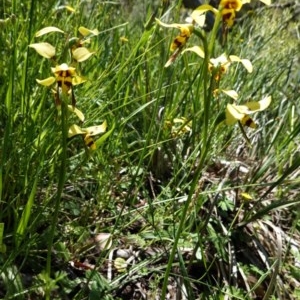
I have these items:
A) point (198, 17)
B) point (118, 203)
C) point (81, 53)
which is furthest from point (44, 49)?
point (118, 203)

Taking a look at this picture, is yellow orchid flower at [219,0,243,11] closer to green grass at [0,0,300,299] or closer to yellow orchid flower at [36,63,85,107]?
green grass at [0,0,300,299]

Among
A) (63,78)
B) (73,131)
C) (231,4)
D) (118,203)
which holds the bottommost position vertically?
(118,203)

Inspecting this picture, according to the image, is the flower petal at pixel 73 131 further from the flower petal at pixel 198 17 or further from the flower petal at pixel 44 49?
the flower petal at pixel 198 17

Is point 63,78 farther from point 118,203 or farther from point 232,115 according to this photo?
point 118,203

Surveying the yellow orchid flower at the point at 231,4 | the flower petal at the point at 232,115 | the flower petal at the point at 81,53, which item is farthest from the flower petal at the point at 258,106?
the flower petal at the point at 81,53

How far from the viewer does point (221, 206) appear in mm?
1523

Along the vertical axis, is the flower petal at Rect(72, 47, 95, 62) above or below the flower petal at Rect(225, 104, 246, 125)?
above

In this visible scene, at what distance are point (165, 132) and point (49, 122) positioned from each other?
1.51 feet

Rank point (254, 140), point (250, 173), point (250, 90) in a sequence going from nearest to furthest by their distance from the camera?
point (250, 173)
point (254, 140)
point (250, 90)

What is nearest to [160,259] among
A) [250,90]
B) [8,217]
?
[8,217]

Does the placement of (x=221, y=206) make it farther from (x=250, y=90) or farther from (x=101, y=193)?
(x=250, y=90)

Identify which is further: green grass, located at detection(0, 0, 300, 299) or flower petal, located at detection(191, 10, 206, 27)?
green grass, located at detection(0, 0, 300, 299)

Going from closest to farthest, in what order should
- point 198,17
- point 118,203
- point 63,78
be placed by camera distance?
point 63,78 < point 198,17 < point 118,203

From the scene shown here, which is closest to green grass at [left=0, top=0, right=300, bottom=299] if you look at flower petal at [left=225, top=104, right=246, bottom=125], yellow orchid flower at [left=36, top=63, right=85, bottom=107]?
flower petal at [left=225, top=104, right=246, bottom=125]
